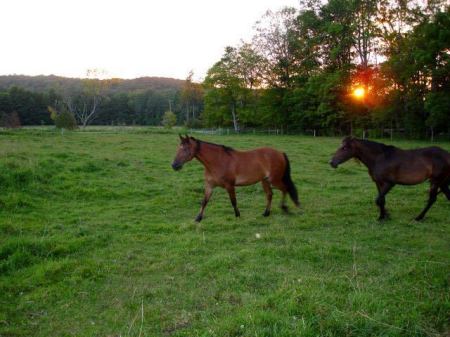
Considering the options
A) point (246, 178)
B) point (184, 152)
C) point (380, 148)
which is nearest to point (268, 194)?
point (246, 178)

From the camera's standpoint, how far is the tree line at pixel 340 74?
33.8 metres

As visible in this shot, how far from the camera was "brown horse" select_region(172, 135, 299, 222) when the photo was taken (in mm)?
9438

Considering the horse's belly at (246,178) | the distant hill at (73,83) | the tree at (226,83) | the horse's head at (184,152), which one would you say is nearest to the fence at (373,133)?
the tree at (226,83)

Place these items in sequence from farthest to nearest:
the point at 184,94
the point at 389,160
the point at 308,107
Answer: the point at 184,94
the point at 308,107
the point at 389,160

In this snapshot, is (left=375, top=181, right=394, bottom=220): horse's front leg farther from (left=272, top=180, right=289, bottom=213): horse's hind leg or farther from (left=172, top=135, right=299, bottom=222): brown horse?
(left=272, top=180, right=289, bottom=213): horse's hind leg

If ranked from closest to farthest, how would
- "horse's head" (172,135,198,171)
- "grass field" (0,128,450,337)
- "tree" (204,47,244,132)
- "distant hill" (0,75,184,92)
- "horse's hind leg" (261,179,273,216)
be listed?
1. "grass field" (0,128,450,337)
2. "horse's head" (172,135,198,171)
3. "horse's hind leg" (261,179,273,216)
4. "tree" (204,47,244,132)
5. "distant hill" (0,75,184,92)

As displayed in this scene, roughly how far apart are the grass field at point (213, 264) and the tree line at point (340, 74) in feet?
86.8

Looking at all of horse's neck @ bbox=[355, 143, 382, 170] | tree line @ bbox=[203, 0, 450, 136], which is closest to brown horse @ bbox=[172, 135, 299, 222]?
horse's neck @ bbox=[355, 143, 382, 170]

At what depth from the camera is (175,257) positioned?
6.61 meters

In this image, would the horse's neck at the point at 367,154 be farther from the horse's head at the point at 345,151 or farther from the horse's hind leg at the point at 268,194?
the horse's hind leg at the point at 268,194

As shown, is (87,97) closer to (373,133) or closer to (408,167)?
(373,133)

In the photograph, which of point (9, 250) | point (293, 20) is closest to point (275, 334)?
point (9, 250)

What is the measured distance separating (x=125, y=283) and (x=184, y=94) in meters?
83.6

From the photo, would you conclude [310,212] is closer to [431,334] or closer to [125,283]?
[125,283]
